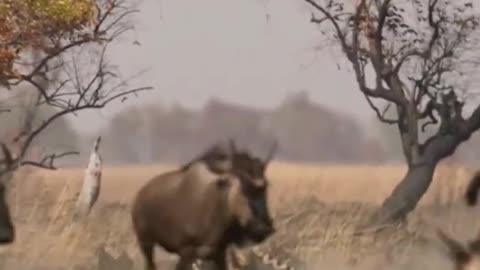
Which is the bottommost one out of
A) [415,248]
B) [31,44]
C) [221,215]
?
[415,248]

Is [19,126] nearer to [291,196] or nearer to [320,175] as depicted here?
[291,196]

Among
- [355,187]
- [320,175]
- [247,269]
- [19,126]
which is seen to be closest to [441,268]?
[247,269]

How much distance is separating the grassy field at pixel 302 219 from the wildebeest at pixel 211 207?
2.46 feet

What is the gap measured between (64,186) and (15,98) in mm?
2510

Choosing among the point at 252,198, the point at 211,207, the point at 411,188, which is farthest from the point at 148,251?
the point at 411,188

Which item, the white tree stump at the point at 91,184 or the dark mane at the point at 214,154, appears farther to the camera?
the white tree stump at the point at 91,184

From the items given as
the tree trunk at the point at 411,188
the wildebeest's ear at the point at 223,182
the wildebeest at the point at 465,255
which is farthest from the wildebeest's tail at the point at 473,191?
the tree trunk at the point at 411,188

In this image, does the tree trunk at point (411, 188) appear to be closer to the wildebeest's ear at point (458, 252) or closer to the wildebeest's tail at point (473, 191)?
the wildebeest's tail at point (473, 191)

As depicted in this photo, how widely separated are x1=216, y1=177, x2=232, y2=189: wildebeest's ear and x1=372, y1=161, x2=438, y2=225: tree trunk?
8.73 metres

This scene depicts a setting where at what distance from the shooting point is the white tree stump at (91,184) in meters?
21.6

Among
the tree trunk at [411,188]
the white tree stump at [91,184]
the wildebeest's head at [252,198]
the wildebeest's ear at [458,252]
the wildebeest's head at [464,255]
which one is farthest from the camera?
the tree trunk at [411,188]

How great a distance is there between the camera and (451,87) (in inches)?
933

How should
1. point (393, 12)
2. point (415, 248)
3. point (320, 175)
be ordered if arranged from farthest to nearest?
point (393, 12) < point (320, 175) < point (415, 248)

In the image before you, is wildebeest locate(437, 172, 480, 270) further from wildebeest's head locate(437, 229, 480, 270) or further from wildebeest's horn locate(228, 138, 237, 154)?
wildebeest's horn locate(228, 138, 237, 154)
